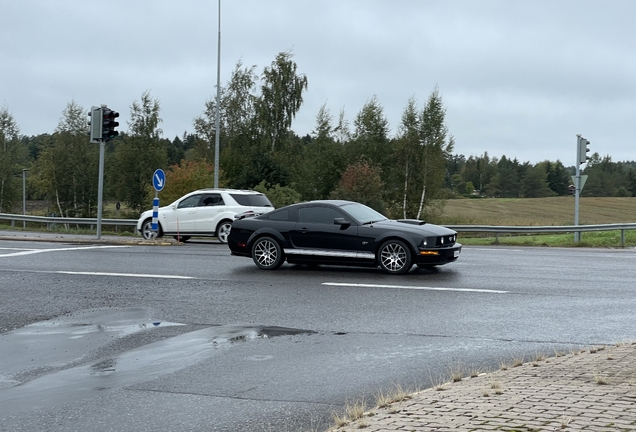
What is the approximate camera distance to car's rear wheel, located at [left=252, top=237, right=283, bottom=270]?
15.7 metres

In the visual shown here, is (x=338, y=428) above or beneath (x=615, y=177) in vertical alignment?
beneath

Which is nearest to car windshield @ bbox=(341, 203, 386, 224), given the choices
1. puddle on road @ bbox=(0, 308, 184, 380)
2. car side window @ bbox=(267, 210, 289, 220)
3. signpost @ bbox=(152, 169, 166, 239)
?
car side window @ bbox=(267, 210, 289, 220)

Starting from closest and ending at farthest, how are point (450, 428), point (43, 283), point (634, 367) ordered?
point (450, 428), point (634, 367), point (43, 283)

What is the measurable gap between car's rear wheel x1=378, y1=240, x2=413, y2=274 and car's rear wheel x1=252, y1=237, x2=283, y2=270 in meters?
2.20

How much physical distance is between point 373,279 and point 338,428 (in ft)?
29.7

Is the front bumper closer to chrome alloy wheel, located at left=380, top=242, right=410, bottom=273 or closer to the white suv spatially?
chrome alloy wheel, located at left=380, top=242, right=410, bottom=273

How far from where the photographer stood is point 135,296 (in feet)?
40.7

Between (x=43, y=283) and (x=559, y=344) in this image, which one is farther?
(x=43, y=283)

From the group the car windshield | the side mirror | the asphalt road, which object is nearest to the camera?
the asphalt road

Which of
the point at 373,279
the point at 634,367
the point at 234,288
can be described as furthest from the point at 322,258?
the point at 634,367

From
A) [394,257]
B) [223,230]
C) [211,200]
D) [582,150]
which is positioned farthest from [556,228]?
[394,257]

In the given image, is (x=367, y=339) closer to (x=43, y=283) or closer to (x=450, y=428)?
(x=450, y=428)

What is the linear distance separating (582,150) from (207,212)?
41.9 ft

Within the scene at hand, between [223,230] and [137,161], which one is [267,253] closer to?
[223,230]
